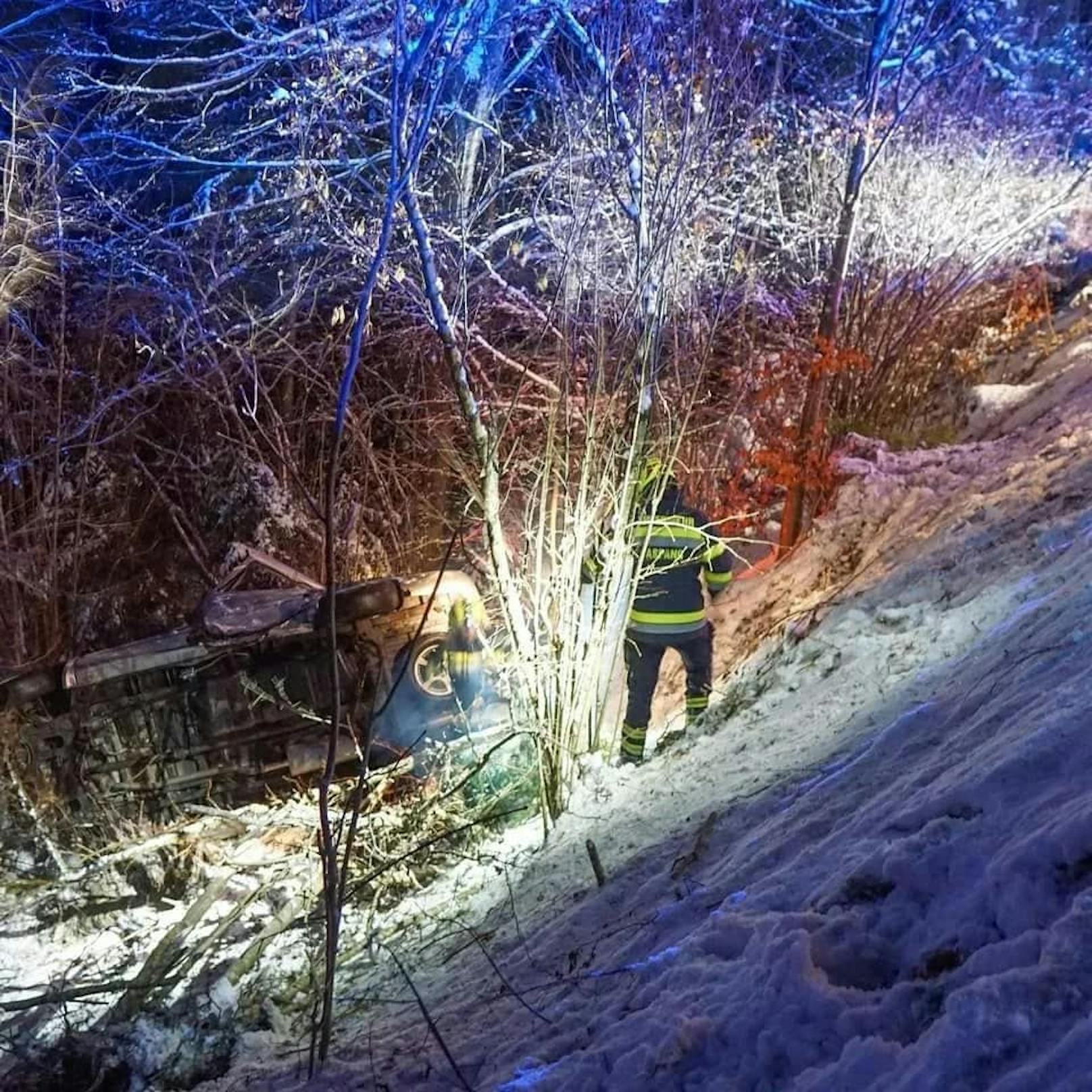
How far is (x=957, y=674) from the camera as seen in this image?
162 inches

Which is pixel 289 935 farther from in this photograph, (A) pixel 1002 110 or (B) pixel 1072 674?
(A) pixel 1002 110

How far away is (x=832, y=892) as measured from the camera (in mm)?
2547

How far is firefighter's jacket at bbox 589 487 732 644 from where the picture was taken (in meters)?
5.76

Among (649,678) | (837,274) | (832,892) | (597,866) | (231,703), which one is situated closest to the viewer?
(832,892)

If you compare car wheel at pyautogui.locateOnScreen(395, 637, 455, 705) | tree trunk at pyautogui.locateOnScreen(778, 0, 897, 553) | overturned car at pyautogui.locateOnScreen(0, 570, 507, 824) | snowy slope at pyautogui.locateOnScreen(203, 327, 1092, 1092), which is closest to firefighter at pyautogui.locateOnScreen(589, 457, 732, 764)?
snowy slope at pyautogui.locateOnScreen(203, 327, 1092, 1092)

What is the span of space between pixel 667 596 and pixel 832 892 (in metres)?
3.54

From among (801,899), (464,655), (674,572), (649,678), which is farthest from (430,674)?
(801,899)

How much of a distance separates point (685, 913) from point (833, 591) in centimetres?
459

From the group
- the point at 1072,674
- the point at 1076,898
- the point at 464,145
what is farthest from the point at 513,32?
the point at 1076,898

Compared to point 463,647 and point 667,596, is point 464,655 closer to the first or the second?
point 463,647

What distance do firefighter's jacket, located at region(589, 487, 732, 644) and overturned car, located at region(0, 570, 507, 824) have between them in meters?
1.25

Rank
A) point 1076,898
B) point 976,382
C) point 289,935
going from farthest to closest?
point 976,382 → point 289,935 → point 1076,898

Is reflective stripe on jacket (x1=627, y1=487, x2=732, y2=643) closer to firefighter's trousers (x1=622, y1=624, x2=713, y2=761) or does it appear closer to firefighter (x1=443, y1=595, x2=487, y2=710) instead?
firefighter's trousers (x1=622, y1=624, x2=713, y2=761)

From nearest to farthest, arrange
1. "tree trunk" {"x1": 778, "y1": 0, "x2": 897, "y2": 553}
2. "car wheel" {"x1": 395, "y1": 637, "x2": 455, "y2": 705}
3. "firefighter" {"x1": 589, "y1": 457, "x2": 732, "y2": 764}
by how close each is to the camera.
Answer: "firefighter" {"x1": 589, "y1": 457, "x2": 732, "y2": 764} → "car wheel" {"x1": 395, "y1": 637, "x2": 455, "y2": 705} → "tree trunk" {"x1": 778, "y1": 0, "x2": 897, "y2": 553}
